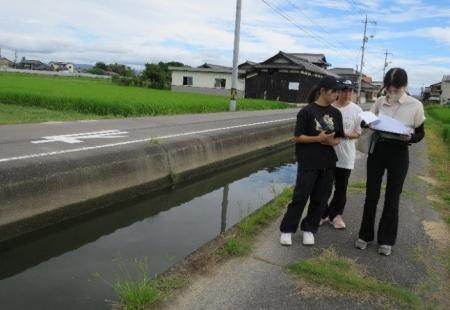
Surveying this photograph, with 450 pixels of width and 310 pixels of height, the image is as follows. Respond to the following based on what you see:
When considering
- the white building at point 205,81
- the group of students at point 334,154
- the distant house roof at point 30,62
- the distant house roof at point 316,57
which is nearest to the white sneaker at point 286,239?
the group of students at point 334,154

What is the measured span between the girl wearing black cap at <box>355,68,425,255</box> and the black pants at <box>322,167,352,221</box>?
0.61 m

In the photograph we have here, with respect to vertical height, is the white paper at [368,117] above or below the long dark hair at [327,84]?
below

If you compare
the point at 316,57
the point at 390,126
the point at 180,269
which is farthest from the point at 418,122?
the point at 316,57

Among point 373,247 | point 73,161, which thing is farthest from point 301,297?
point 73,161

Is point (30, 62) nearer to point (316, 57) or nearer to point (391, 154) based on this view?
point (316, 57)

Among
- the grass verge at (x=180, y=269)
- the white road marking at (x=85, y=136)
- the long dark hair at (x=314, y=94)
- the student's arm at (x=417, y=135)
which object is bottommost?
the grass verge at (x=180, y=269)

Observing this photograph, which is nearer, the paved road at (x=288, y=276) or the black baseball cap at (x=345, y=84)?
the paved road at (x=288, y=276)

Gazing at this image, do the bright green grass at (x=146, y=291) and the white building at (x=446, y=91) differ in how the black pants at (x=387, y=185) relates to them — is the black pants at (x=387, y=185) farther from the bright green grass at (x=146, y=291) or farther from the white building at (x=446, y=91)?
the white building at (x=446, y=91)

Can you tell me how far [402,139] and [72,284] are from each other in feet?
12.0

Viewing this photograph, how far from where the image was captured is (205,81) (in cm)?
4500

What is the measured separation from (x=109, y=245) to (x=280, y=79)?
3781 cm

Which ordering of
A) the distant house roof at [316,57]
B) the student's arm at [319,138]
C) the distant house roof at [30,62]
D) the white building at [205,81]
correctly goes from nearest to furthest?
the student's arm at [319,138] → the white building at [205,81] → the distant house roof at [316,57] → the distant house roof at [30,62]

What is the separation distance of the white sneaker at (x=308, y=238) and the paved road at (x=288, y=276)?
68 mm

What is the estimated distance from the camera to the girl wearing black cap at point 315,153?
4402 mm
